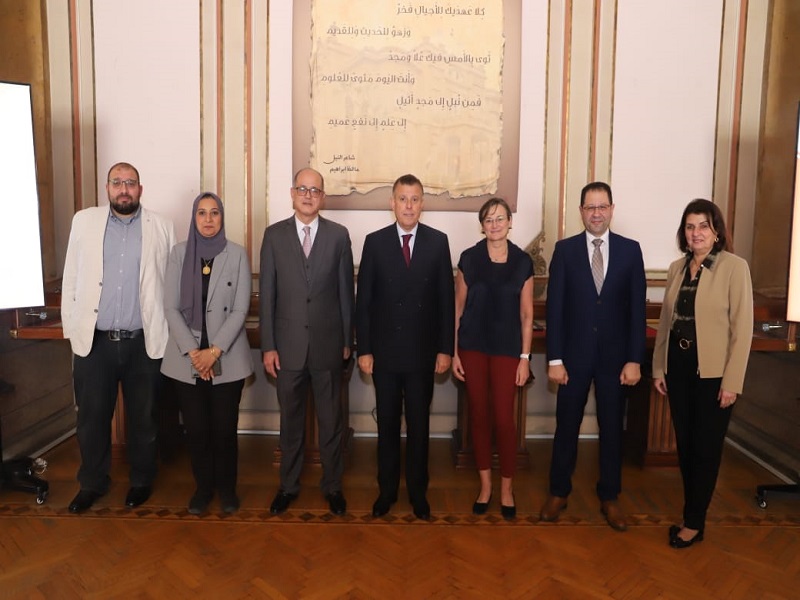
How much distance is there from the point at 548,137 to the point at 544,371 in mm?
1593

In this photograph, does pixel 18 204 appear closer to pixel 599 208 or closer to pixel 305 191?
pixel 305 191

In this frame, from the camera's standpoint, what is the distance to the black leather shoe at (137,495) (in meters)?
3.10

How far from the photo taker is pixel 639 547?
9.07 feet

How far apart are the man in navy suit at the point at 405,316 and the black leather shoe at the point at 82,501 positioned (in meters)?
1.43

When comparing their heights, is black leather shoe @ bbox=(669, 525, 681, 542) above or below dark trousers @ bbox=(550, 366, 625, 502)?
below

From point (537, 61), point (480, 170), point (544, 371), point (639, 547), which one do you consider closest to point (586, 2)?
point (537, 61)

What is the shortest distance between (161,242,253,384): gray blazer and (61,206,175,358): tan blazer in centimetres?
14

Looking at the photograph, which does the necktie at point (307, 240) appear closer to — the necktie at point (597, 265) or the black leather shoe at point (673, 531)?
the necktie at point (597, 265)

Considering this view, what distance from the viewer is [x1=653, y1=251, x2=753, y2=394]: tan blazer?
2.58 m

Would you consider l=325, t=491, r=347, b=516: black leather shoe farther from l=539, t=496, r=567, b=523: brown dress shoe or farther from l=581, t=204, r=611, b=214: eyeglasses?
l=581, t=204, r=611, b=214: eyeglasses

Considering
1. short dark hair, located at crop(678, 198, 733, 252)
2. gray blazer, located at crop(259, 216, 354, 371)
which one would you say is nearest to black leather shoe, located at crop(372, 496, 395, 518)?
gray blazer, located at crop(259, 216, 354, 371)

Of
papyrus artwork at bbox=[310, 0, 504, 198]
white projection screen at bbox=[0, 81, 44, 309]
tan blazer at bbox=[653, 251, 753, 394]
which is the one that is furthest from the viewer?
papyrus artwork at bbox=[310, 0, 504, 198]

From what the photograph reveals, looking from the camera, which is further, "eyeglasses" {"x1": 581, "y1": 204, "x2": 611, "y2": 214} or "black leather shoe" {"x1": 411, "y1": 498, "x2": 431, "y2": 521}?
Result: "black leather shoe" {"x1": 411, "y1": 498, "x2": 431, "y2": 521}

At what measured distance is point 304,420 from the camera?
3.07 meters
